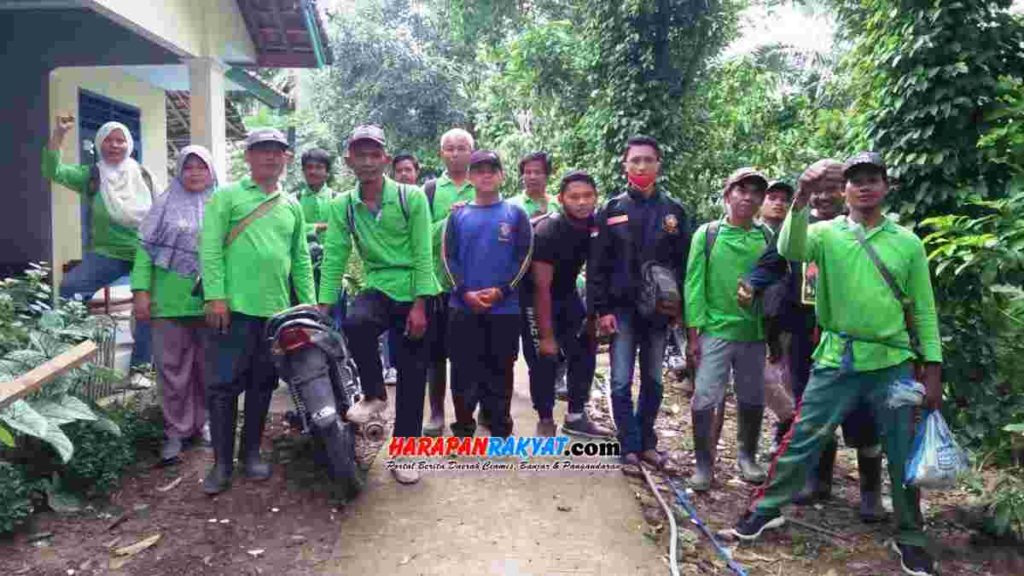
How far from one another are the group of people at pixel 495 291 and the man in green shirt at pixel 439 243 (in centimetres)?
4

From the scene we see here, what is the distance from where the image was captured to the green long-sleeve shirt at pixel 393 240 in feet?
14.4

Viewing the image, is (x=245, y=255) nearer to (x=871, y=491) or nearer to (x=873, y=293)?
(x=873, y=293)

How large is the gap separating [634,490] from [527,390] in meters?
2.15

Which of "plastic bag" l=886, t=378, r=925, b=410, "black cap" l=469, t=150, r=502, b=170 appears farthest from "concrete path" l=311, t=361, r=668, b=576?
"black cap" l=469, t=150, r=502, b=170

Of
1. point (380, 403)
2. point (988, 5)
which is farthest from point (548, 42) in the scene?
point (380, 403)

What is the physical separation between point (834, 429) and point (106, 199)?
4.25 m

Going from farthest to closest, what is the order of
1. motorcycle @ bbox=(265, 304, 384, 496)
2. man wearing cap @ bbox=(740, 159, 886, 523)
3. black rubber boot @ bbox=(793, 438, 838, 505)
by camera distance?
black rubber boot @ bbox=(793, 438, 838, 505)
man wearing cap @ bbox=(740, 159, 886, 523)
motorcycle @ bbox=(265, 304, 384, 496)

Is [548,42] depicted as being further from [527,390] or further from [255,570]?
[255,570]

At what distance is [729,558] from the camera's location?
3.68 meters

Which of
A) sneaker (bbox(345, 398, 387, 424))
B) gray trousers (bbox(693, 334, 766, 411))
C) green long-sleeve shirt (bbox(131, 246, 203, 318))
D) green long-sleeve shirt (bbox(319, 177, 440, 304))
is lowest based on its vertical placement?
sneaker (bbox(345, 398, 387, 424))

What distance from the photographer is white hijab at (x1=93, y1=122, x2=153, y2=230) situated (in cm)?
476

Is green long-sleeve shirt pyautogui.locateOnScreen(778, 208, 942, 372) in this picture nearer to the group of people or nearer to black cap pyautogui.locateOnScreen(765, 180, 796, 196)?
the group of people

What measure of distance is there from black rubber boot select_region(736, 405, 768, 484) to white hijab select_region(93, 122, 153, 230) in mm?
3684

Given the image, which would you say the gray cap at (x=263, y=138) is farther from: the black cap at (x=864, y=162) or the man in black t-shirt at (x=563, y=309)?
the black cap at (x=864, y=162)
